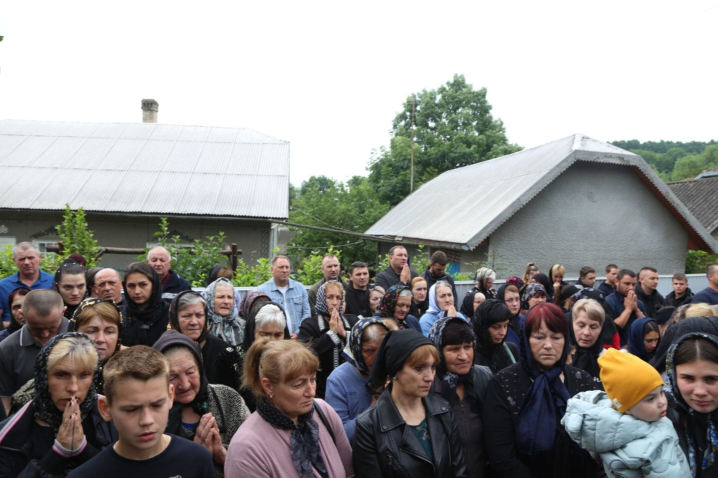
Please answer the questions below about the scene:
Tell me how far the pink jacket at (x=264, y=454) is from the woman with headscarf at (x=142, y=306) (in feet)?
7.57

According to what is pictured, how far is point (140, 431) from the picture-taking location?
202 centimetres

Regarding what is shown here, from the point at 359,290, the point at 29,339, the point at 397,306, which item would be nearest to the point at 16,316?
the point at 29,339

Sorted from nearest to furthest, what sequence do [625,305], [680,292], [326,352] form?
[326,352] < [625,305] < [680,292]

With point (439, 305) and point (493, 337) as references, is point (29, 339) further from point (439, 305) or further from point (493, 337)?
point (439, 305)

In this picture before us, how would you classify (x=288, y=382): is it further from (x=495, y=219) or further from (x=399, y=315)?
(x=495, y=219)

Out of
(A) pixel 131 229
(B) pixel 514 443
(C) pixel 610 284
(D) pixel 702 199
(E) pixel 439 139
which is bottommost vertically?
(B) pixel 514 443

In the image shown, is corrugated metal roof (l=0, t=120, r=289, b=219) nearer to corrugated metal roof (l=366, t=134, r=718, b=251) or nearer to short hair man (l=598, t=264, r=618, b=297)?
corrugated metal roof (l=366, t=134, r=718, b=251)

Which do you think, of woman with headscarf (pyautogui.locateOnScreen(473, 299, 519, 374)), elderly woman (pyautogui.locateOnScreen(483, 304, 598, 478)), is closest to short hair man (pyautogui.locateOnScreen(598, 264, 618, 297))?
woman with headscarf (pyautogui.locateOnScreen(473, 299, 519, 374))

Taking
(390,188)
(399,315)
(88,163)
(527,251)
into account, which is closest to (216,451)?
(399,315)

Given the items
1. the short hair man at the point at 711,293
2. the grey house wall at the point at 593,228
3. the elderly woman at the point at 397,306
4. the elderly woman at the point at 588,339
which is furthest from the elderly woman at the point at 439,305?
the grey house wall at the point at 593,228

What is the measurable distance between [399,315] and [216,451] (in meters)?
2.58

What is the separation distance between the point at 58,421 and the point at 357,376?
167 centimetres

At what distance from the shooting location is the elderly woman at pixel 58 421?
226 cm

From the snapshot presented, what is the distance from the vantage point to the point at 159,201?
14.5 m
